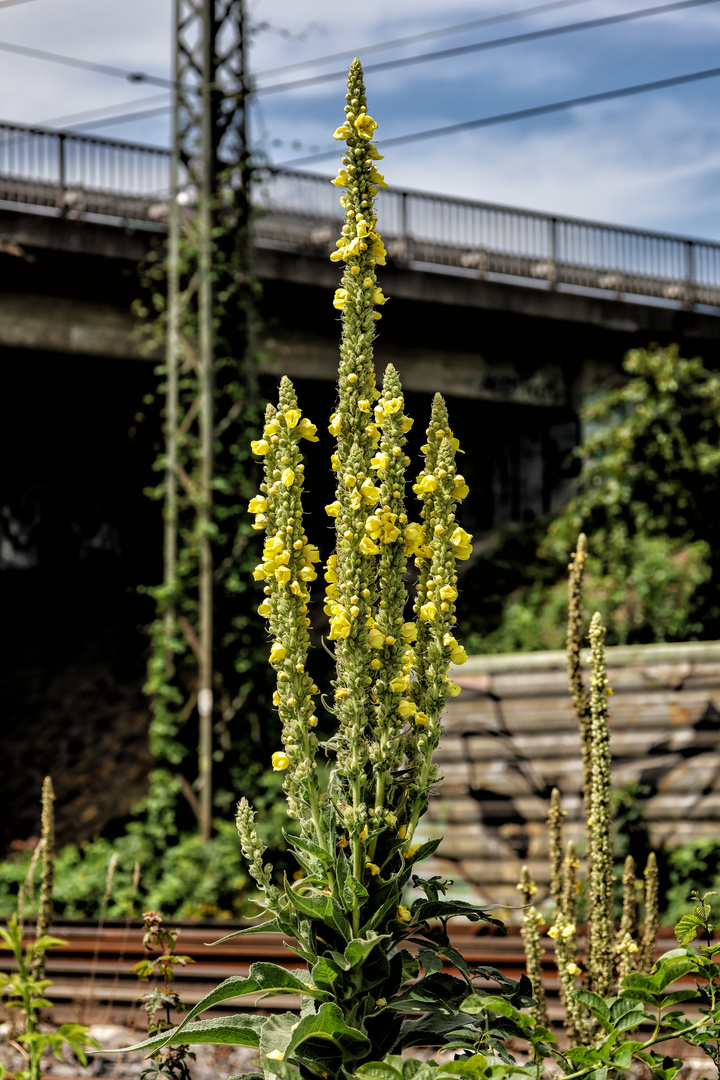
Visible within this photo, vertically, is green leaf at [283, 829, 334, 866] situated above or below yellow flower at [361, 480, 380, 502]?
below

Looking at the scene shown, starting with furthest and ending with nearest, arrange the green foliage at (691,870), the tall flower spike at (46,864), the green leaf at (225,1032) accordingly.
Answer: the green foliage at (691,870) → the tall flower spike at (46,864) → the green leaf at (225,1032)

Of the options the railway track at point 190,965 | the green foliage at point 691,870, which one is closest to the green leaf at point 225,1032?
the railway track at point 190,965

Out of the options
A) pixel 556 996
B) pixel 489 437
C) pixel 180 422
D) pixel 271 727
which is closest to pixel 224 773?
pixel 271 727

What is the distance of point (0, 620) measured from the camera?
1819 cm

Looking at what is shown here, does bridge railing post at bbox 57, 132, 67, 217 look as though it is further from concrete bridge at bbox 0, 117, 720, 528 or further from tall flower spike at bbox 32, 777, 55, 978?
tall flower spike at bbox 32, 777, 55, 978

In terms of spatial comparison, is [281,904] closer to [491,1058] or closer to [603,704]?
[491,1058]

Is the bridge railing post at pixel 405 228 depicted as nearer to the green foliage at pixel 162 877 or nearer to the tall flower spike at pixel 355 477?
the green foliage at pixel 162 877

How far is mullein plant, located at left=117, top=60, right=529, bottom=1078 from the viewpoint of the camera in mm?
2221

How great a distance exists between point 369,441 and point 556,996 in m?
4.16

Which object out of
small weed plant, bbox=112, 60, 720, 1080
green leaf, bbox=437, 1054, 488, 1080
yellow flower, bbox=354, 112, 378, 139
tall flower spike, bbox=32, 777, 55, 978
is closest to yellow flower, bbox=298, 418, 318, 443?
small weed plant, bbox=112, 60, 720, 1080

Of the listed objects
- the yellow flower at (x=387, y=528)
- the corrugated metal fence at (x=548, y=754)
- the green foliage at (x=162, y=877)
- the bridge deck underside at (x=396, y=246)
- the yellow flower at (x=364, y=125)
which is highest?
the bridge deck underside at (x=396, y=246)

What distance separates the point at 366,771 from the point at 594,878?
0.93 m

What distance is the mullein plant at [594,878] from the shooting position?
290 centimetres

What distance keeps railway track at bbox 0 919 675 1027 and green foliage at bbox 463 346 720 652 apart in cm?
721
